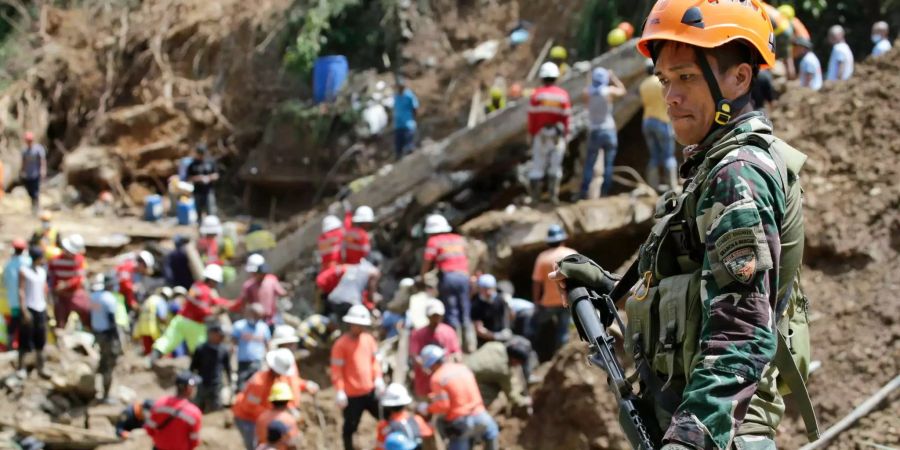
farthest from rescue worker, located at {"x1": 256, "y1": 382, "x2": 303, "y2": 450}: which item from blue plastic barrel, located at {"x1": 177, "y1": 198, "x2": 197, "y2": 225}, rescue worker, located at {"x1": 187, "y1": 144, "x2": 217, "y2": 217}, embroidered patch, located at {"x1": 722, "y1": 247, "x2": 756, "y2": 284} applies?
blue plastic barrel, located at {"x1": 177, "y1": 198, "x2": 197, "y2": 225}

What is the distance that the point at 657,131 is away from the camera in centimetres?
1263

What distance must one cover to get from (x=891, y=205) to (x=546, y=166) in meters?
4.35

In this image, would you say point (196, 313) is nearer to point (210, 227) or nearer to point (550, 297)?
point (210, 227)

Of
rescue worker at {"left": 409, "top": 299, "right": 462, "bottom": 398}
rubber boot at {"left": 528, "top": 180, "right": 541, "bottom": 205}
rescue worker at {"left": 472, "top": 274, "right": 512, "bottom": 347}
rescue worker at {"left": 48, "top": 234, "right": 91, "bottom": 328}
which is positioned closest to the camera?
rescue worker at {"left": 409, "top": 299, "right": 462, "bottom": 398}

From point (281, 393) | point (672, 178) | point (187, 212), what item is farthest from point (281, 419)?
point (187, 212)

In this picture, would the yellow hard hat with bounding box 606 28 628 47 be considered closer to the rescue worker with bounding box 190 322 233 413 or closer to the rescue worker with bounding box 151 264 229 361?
the rescue worker with bounding box 151 264 229 361

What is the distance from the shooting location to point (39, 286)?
1311 cm

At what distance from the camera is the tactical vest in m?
2.84

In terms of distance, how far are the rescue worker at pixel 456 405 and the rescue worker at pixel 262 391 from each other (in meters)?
1.31

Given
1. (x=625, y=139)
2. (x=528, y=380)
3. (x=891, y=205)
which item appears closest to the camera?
(x=891, y=205)

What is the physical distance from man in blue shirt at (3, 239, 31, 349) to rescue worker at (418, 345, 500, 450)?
6095 millimetres

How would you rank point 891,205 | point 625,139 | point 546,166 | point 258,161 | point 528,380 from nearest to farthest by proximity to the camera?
point 891,205 < point 528,380 < point 546,166 < point 625,139 < point 258,161

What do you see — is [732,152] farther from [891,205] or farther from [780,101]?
[780,101]

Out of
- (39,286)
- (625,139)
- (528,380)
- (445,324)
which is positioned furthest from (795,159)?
(625,139)
